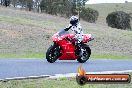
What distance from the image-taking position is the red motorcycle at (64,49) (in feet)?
52.9

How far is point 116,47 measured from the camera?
42.3m

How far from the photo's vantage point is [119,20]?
272 feet

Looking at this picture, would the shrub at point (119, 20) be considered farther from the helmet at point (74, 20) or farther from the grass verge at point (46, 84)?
the grass verge at point (46, 84)

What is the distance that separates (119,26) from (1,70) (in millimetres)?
73223

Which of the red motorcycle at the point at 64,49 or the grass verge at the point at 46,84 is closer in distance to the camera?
the grass verge at the point at 46,84

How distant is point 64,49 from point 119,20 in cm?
6736

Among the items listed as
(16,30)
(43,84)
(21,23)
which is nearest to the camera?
(43,84)

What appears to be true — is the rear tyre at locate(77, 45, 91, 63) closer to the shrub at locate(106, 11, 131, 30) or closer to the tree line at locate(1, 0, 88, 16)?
the tree line at locate(1, 0, 88, 16)

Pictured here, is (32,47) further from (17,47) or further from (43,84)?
(43,84)

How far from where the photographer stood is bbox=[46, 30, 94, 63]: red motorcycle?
16.1m

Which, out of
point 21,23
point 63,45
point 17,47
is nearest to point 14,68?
point 63,45

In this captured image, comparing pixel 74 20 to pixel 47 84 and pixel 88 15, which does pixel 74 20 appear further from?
pixel 88 15

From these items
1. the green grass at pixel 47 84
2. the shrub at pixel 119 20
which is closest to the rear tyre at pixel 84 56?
the green grass at pixel 47 84

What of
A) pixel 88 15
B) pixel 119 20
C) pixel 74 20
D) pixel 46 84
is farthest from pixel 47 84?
pixel 88 15
